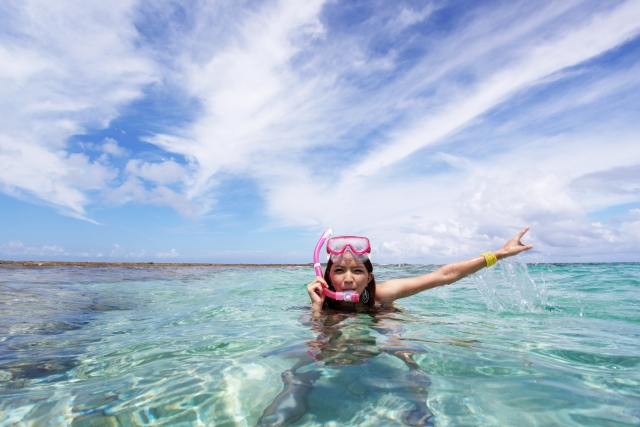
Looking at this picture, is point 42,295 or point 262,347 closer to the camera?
point 262,347

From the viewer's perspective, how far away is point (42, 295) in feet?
26.8

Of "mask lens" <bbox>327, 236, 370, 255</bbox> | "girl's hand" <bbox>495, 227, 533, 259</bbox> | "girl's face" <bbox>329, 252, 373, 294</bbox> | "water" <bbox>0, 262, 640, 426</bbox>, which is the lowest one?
"water" <bbox>0, 262, 640, 426</bbox>

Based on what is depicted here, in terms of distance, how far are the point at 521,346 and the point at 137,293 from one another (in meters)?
9.39

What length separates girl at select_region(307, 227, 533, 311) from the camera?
14.7 ft

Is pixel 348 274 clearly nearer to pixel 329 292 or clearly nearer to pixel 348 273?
pixel 348 273

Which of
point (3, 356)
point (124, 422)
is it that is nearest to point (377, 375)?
point (124, 422)

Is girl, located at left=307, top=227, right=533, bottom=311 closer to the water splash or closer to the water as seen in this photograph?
the water

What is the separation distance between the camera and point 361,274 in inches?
177

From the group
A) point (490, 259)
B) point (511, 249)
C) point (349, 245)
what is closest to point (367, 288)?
point (349, 245)

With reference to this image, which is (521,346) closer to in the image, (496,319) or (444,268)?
(444,268)

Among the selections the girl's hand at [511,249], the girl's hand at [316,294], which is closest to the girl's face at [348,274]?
the girl's hand at [316,294]

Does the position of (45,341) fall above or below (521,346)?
above

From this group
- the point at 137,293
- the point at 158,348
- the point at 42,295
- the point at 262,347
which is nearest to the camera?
the point at 262,347

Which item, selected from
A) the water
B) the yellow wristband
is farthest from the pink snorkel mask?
the yellow wristband
